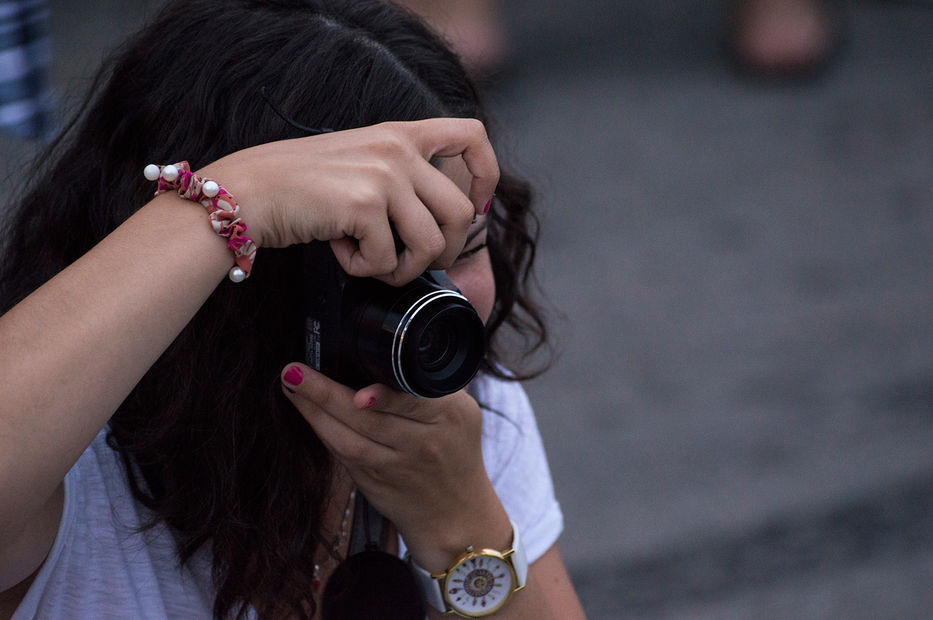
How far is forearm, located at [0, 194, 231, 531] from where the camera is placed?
81cm

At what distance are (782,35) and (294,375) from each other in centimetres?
405

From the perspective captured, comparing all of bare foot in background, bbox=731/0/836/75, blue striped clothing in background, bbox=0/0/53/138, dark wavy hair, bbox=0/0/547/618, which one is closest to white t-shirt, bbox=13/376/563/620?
dark wavy hair, bbox=0/0/547/618

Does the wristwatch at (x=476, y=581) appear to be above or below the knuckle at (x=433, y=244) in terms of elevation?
below

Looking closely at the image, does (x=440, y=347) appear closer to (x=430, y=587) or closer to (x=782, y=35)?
(x=430, y=587)

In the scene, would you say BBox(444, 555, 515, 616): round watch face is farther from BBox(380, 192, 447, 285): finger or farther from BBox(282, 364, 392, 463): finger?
BBox(380, 192, 447, 285): finger

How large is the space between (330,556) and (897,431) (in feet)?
6.93

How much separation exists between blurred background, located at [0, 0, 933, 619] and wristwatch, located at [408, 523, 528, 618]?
0.71 m

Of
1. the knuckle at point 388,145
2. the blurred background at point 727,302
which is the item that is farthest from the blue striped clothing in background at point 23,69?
the knuckle at point 388,145

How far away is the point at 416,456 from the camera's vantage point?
1153 mm

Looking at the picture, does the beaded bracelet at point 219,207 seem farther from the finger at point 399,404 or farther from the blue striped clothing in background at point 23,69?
the blue striped clothing in background at point 23,69

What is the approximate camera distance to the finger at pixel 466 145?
1001 millimetres

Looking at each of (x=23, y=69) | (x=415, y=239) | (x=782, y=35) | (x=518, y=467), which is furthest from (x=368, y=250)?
(x=782, y=35)

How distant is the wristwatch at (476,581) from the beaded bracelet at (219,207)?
20.4 inches

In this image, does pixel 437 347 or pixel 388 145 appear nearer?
pixel 388 145
